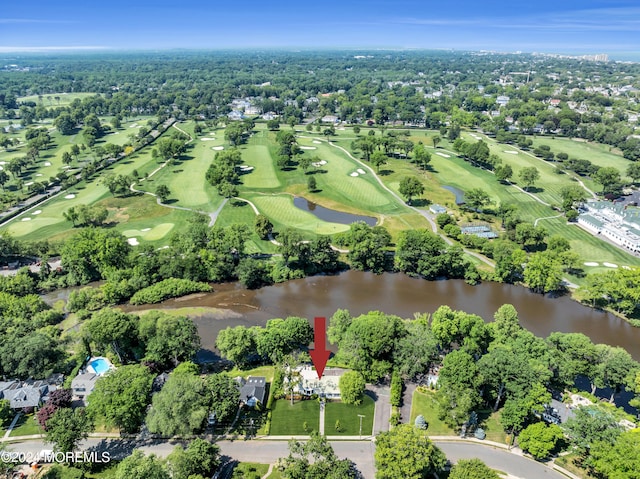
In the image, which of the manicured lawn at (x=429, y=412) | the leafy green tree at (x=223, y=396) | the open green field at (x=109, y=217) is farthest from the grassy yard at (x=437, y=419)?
the open green field at (x=109, y=217)

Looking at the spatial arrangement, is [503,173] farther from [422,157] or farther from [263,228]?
[263,228]

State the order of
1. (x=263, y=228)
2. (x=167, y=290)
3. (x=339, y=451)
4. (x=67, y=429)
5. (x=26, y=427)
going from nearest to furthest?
1. (x=67, y=429)
2. (x=339, y=451)
3. (x=26, y=427)
4. (x=167, y=290)
5. (x=263, y=228)

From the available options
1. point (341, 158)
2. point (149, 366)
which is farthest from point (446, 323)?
point (341, 158)

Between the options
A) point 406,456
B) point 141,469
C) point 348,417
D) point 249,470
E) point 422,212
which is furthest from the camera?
point 422,212

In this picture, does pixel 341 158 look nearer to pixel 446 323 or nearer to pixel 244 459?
pixel 446 323

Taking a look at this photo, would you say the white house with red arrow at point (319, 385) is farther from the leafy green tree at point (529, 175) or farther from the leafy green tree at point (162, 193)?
the leafy green tree at point (529, 175)

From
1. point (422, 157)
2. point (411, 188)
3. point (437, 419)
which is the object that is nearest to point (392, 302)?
point (437, 419)

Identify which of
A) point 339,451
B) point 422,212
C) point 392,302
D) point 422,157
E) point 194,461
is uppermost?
point 422,157
